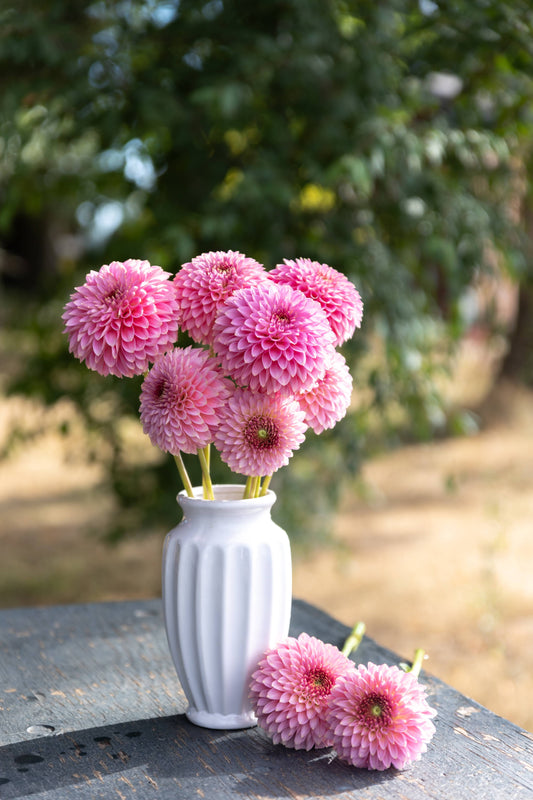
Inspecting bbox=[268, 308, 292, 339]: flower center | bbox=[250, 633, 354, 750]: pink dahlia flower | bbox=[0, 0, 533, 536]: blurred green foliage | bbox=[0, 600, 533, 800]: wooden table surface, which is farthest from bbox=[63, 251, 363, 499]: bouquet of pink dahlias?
bbox=[0, 0, 533, 536]: blurred green foliage

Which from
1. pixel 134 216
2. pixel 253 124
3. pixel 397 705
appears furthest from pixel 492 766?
pixel 134 216

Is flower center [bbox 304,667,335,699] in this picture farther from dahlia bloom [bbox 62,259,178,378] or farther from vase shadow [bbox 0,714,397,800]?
dahlia bloom [bbox 62,259,178,378]

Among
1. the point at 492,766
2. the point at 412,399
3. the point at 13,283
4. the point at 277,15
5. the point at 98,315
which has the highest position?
the point at 277,15

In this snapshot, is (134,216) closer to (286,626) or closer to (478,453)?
(286,626)

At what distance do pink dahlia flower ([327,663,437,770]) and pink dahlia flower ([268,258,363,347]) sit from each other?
0.38 metres

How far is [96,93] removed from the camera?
6.57ft

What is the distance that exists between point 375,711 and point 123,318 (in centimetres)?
48

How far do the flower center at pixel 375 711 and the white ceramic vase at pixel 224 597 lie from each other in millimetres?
146

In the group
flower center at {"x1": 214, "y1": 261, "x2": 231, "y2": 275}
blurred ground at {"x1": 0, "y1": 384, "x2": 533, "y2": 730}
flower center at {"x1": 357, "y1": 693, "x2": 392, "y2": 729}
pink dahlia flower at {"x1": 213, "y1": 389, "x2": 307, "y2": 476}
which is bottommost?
blurred ground at {"x1": 0, "y1": 384, "x2": 533, "y2": 730}

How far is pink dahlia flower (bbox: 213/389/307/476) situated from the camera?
0.94 m

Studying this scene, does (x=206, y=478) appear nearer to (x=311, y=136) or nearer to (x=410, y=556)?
(x=311, y=136)

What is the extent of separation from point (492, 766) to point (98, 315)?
2.09ft

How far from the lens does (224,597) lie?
3.23 feet

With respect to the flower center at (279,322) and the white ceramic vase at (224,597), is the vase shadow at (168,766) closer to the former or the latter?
the white ceramic vase at (224,597)
